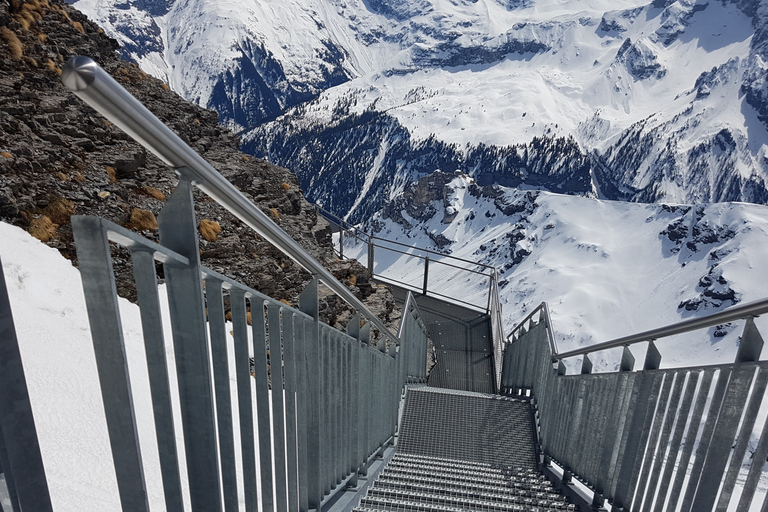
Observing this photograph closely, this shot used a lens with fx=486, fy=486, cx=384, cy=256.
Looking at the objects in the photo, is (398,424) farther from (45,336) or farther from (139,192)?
(139,192)

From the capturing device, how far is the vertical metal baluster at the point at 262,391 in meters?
1.41

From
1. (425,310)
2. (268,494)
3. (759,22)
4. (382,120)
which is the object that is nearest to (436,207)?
(382,120)

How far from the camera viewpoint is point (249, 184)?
7.84m

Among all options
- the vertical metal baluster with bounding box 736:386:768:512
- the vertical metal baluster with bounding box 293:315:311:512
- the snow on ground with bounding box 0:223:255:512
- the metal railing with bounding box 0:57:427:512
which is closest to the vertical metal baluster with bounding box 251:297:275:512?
the metal railing with bounding box 0:57:427:512

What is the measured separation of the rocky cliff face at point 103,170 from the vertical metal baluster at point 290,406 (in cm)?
189

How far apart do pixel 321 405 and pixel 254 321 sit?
756mm

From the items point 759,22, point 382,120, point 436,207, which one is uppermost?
point 759,22

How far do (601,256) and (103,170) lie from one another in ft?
404

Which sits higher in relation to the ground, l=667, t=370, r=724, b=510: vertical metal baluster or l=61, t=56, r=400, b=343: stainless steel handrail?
l=61, t=56, r=400, b=343: stainless steel handrail

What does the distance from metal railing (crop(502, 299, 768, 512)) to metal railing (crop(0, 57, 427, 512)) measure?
4.81 ft

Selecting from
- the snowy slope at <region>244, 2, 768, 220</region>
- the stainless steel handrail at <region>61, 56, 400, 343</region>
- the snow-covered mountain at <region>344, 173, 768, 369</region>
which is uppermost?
the stainless steel handrail at <region>61, 56, 400, 343</region>

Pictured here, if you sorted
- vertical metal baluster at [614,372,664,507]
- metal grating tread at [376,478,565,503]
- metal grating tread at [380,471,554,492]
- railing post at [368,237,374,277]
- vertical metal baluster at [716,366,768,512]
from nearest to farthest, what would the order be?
vertical metal baluster at [716,366,768,512] → vertical metal baluster at [614,372,664,507] → metal grating tread at [376,478,565,503] → metal grating tread at [380,471,554,492] → railing post at [368,237,374,277]

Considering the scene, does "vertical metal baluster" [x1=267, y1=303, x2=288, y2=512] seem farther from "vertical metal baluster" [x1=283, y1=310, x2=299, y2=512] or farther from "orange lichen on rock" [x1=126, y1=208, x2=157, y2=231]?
"orange lichen on rock" [x1=126, y1=208, x2=157, y2=231]

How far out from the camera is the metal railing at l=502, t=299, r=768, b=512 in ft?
5.41
